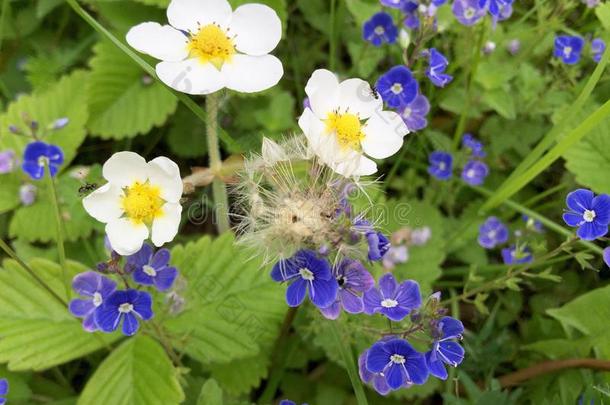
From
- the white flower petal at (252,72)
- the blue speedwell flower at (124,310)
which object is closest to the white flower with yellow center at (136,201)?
the blue speedwell flower at (124,310)

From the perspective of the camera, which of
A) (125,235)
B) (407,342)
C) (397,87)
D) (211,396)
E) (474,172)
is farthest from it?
(474,172)

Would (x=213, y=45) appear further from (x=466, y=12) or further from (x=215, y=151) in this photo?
(x=466, y=12)

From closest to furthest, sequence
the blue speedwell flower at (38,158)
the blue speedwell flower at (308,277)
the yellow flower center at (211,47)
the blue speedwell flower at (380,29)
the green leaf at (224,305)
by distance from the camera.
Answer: the blue speedwell flower at (308,277) → the yellow flower center at (211,47) → the green leaf at (224,305) → the blue speedwell flower at (38,158) → the blue speedwell flower at (380,29)

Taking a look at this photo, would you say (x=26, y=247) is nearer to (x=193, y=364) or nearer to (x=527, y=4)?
(x=193, y=364)

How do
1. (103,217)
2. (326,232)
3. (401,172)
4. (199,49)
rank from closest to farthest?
(326,232) → (103,217) → (199,49) → (401,172)

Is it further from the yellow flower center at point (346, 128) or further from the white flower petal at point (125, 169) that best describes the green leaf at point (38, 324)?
the yellow flower center at point (346, 128)

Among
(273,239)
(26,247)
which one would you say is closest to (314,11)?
(26,247)

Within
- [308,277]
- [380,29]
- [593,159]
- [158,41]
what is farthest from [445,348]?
[380,29]
